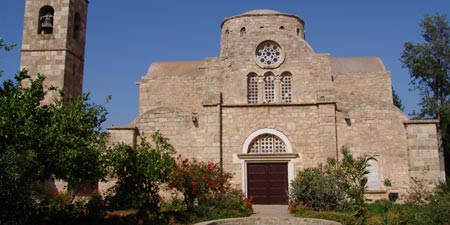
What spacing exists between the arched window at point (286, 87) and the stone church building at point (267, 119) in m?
0.05

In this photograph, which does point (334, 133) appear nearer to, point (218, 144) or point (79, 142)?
point (218, 144)

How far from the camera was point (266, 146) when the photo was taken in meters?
19.4

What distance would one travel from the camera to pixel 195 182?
51.3 feet

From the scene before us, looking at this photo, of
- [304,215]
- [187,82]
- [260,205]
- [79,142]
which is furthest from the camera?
[187,82]

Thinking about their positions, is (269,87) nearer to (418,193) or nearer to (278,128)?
(278,128)

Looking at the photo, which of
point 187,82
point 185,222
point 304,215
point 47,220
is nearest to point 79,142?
point 47,220

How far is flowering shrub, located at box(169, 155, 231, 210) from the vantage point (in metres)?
15.3

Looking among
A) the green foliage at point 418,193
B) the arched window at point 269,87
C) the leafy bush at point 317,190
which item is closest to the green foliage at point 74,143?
the leafy bush at point 317,190

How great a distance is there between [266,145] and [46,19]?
11838mm

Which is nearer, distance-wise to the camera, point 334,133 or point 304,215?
point 304,215

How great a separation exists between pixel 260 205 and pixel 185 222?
555 centimetres

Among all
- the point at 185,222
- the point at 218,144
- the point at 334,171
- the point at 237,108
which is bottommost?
the point at 185,222

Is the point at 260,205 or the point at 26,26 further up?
the point at 26,26

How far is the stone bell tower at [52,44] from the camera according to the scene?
19797mm
